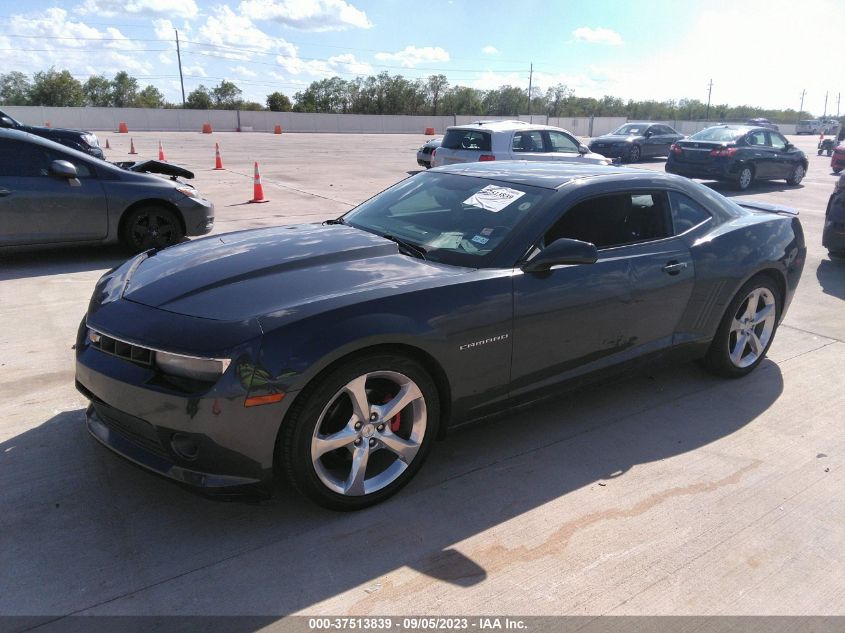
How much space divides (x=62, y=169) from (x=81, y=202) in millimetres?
382

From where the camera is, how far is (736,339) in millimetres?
4559

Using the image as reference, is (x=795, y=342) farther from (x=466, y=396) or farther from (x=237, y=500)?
(x=237, y=500)

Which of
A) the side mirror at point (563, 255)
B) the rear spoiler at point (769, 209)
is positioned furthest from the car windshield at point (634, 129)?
the side mirror at point (563, 255)

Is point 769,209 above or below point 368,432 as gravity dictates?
above

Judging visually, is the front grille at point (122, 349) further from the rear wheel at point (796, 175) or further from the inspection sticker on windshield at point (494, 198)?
the rear wheel at point (796, 175)

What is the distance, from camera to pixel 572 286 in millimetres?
3463

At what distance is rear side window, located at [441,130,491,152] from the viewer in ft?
42.7

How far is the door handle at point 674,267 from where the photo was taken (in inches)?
154

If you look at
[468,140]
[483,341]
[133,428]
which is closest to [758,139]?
[468,140]

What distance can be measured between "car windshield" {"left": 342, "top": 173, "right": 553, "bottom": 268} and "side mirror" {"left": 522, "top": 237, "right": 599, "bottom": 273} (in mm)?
217

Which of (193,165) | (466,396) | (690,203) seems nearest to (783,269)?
(690,203)

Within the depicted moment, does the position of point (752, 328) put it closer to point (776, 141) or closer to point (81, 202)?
point (81, 202)

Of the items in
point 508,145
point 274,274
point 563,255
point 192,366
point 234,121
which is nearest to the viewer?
point 192,366

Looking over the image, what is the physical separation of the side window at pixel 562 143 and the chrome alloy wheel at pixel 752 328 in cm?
938
